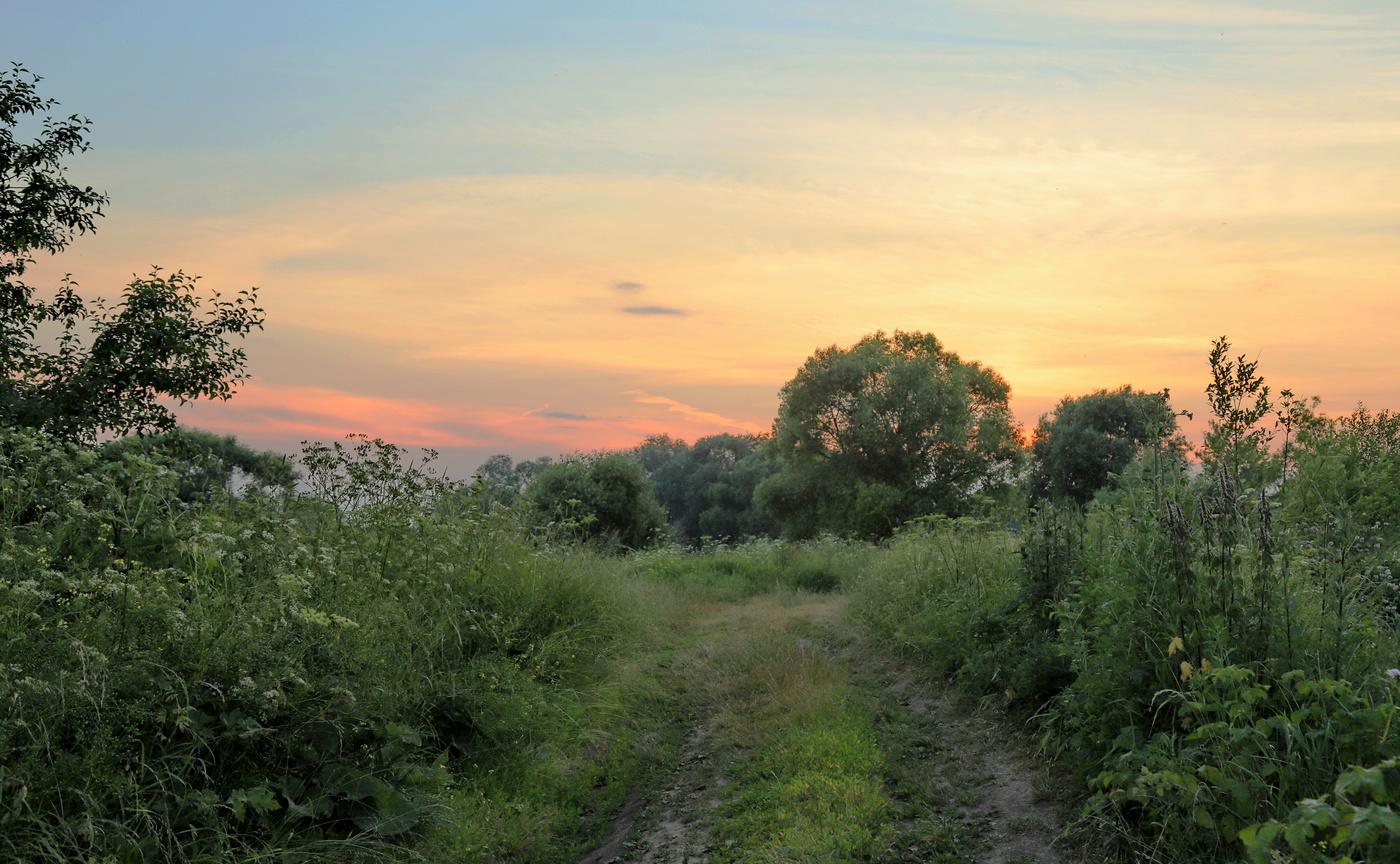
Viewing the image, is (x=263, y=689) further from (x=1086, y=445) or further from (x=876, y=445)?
(x=1086, y=445)

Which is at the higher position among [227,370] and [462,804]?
[227,370]

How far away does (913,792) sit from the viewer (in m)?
5.73

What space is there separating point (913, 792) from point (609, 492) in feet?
62.5

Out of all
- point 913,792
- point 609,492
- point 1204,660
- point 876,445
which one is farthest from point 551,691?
point 876,445

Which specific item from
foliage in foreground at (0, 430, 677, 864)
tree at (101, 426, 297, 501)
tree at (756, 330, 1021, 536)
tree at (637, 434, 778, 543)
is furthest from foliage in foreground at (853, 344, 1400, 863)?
tree at (637, 434, 778, 543)

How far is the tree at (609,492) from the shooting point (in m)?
23.9

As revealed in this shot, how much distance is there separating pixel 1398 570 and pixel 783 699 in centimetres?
622

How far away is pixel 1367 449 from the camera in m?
14.9

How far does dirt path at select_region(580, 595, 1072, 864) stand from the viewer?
16.2 ft

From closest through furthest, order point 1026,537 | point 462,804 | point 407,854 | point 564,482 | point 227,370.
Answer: point 407,854, point 462,804, point 1026,537, point 227,370, point 564,482

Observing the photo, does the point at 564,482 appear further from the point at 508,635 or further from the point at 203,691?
the point at 203,691

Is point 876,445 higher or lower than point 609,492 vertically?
higher

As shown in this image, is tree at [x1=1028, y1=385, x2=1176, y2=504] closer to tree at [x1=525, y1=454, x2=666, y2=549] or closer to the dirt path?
tree at [x1=525, y1=454, x2=666, y2=549]

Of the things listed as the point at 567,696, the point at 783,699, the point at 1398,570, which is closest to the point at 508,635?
the point at 567,696
